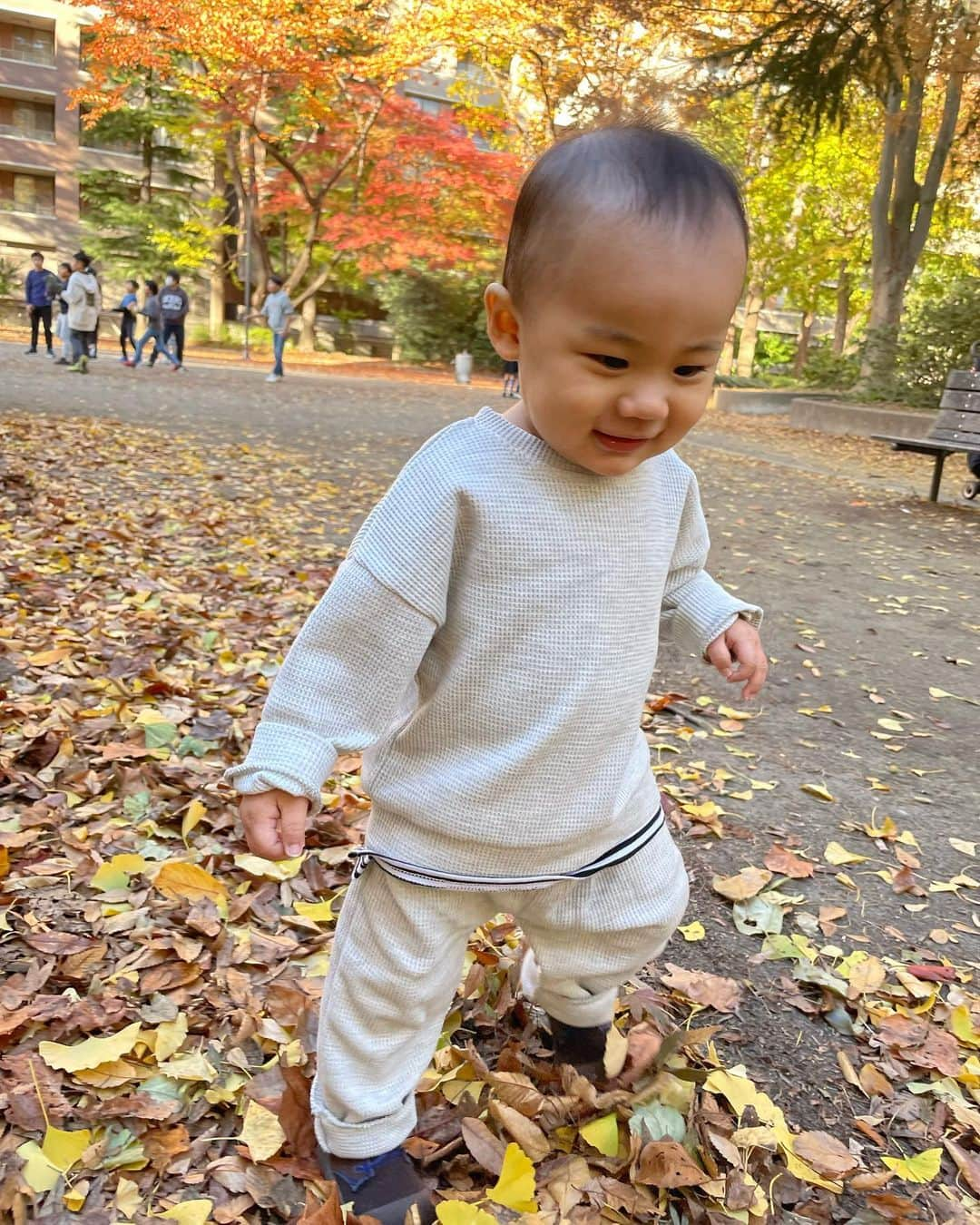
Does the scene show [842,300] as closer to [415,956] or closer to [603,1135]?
[603,1135]

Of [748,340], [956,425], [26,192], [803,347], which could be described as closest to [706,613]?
[956,425]

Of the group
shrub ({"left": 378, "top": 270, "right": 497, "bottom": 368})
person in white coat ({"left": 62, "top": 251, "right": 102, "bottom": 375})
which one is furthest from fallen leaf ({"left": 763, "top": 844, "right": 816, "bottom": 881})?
shrub ({"left": 378, "top": 270, "right": 497, "bottom": 368})

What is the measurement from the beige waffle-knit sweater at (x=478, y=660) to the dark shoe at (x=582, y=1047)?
20.2 inches

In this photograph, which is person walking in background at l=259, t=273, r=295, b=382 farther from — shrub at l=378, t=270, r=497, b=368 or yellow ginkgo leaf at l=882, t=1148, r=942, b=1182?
yellow ginkgo leaf at l=882, t=1148, r=942, b=1182

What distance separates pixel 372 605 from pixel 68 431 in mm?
8082

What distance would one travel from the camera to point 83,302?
529 inches

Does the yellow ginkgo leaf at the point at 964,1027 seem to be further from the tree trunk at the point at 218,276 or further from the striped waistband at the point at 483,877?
the tree trunk at the point at 218,276

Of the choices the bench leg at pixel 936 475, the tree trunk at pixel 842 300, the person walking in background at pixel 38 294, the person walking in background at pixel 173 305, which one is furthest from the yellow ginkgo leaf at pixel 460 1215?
the tree trunk at pixel 842 300

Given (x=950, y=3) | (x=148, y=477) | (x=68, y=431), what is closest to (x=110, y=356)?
(x=68, y=431)

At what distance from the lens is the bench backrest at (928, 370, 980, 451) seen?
25.3 ft

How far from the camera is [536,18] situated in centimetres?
1792

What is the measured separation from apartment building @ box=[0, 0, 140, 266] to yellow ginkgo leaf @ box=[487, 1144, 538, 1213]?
3455cm

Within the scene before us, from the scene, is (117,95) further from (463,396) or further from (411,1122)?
(411,1122)

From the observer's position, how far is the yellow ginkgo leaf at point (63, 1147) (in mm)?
1523
